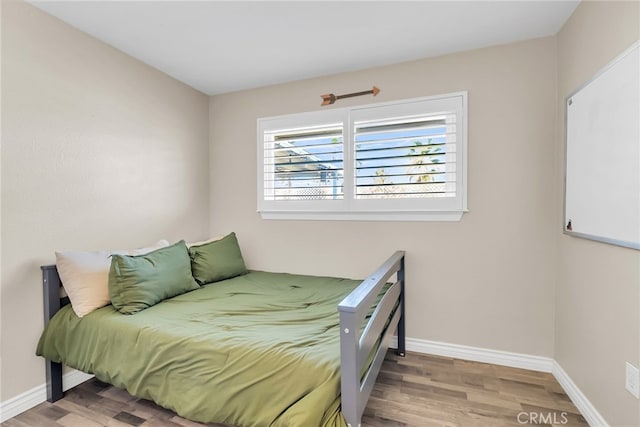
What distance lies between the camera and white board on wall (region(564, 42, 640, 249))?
1.31 m

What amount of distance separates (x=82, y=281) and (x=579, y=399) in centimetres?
293

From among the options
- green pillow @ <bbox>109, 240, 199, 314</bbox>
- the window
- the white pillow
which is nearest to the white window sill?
the window

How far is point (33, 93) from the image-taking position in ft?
5.90

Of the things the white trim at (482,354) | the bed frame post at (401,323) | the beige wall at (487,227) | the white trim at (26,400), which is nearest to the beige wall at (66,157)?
the white trim at (26,400)

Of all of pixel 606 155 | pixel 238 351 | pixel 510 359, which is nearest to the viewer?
pixel 238 351

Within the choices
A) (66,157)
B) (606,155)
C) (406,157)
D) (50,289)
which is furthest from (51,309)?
(606,155)

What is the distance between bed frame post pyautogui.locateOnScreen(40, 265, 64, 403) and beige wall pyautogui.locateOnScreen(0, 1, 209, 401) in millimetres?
44

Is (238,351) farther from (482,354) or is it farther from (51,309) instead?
(482,354)

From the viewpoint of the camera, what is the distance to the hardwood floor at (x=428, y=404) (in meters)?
1.65

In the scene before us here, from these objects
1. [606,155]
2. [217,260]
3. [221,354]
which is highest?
[606,155]

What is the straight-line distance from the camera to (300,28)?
2.02 metres

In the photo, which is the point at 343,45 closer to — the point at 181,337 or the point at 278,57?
the point at 278,57

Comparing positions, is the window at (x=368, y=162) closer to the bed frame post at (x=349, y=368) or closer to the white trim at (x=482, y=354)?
the white trim at (x=482, y=354)

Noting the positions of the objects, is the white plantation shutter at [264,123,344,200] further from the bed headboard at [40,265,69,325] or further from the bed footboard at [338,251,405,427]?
the bed headboard at [40,265,69,325]
